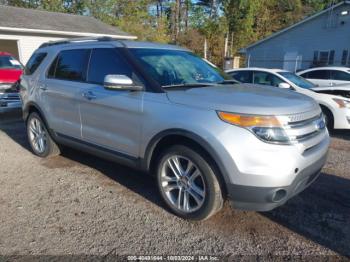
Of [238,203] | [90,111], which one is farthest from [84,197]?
[238,203]

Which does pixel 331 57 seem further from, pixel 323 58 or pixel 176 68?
pixel 176 68

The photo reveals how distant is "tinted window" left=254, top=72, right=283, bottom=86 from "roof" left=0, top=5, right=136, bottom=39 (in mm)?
11847

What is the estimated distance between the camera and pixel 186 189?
11.2 ft

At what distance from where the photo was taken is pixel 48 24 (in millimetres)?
17406

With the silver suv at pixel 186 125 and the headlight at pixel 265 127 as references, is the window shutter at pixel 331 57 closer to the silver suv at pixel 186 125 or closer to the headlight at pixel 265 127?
the silver suv at pixel 186 125

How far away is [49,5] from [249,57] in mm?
20653

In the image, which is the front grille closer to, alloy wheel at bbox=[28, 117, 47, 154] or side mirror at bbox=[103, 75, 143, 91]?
side mirror at bbox=[103, 75, 143, 91]

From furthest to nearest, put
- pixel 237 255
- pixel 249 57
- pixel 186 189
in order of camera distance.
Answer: pixel 249 57, pixel 186 189, pixel 237 255

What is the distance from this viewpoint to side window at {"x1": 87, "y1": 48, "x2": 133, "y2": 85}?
386 cm

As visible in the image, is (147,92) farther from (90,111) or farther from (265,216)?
(265,216)

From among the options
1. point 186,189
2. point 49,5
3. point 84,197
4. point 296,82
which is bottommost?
point 84,197

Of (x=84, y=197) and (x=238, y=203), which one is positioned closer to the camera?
(x=238, y=203)

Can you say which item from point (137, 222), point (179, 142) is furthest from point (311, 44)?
point (137, 222)

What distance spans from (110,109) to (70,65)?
1254 mm
